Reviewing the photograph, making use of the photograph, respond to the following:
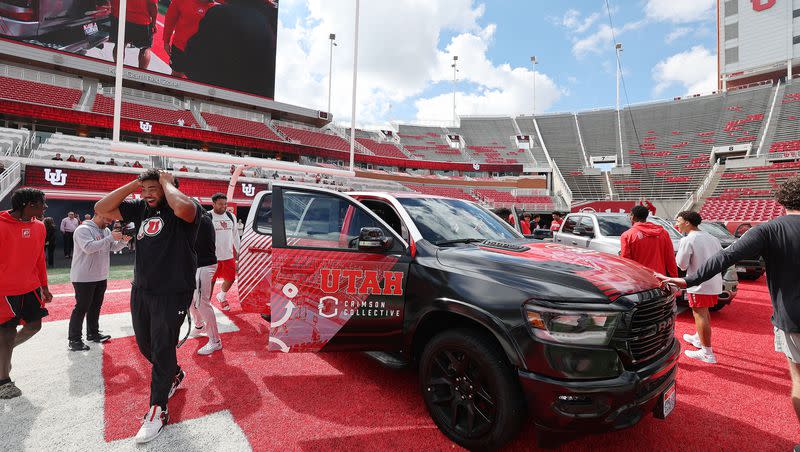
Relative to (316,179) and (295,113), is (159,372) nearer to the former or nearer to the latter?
(316,179)

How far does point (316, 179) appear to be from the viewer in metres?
25.2

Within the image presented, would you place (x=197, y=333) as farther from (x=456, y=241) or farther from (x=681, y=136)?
(x=681, y=136)

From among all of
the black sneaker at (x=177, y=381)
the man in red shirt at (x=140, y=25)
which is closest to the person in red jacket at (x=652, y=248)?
the black sneaker at (x=177, y=381)

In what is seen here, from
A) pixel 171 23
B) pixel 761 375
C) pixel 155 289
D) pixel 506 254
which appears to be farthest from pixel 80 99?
pixel 761 375

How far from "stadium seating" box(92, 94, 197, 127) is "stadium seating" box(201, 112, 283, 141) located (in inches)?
64.2

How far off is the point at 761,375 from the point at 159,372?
5.66 m

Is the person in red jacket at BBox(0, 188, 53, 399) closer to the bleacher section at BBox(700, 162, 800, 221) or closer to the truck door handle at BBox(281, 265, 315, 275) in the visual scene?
the truck door handle at BBox(281, 265, 315, 275)

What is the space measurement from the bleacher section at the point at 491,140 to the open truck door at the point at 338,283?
146 feet

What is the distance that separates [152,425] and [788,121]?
4920 cm

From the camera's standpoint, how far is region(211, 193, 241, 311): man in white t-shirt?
508cm

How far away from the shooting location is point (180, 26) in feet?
99.4

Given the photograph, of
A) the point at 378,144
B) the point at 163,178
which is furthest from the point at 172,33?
the point at 163,178

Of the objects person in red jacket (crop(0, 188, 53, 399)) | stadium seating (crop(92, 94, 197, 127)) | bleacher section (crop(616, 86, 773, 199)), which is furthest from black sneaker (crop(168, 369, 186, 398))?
bleacher section (crop(616, 86, 773, 199))

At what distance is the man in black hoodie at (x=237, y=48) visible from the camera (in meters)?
31.2
